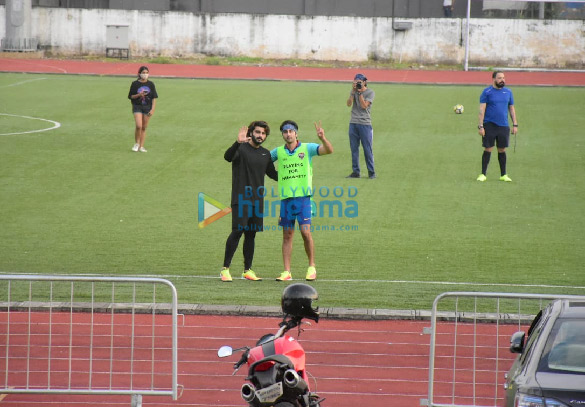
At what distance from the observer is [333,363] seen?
32.1 feet

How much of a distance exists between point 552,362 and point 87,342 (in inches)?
200

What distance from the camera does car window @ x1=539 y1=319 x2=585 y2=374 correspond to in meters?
7.09

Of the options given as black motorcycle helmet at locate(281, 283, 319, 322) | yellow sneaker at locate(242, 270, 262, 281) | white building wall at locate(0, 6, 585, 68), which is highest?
white building wall at locate(0, 6, 585, 68)

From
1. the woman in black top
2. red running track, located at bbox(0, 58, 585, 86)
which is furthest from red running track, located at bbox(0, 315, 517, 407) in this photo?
red running track, located at bbox(0, 58, 585, 86)

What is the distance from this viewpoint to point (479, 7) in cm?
4456

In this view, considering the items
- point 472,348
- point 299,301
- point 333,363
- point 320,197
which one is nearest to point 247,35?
point 320,197

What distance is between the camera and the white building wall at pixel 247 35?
149 feet

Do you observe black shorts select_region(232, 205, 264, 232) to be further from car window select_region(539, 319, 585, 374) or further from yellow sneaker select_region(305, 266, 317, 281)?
→ car window select_region(539, 319, 585, 374)

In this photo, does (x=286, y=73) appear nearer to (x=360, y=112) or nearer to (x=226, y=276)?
(x=360, y=112)

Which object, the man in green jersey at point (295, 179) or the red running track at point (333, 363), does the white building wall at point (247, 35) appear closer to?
the man in green jersey at point (295, 179)

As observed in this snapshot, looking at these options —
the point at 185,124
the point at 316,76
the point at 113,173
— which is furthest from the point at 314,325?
the point at 316,76

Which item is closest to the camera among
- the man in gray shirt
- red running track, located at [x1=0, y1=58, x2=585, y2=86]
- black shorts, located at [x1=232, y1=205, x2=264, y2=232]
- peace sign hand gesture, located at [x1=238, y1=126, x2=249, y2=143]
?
peace sign hand gesture, located at [x1=238, y1=126, x2=249, y2=143]

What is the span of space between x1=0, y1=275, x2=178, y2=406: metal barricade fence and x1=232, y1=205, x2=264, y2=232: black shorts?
1.32 m

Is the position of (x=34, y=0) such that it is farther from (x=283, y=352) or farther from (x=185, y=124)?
(x=283, y=352)
